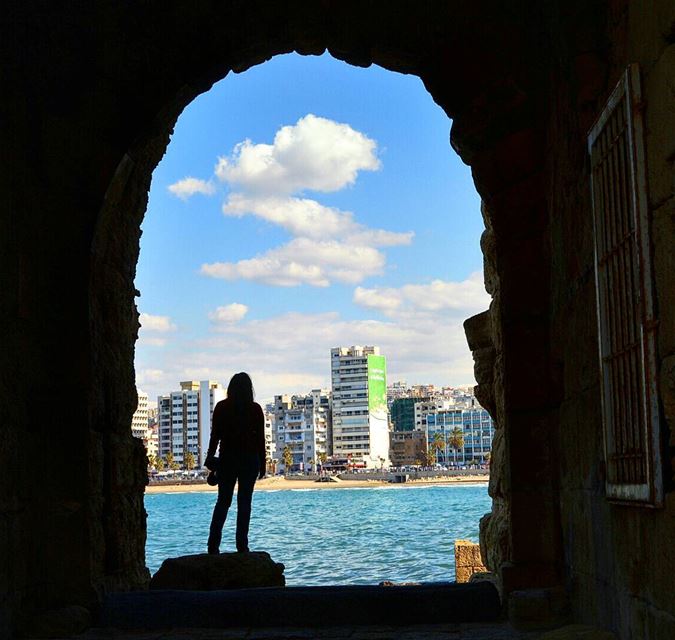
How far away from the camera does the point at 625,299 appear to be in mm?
3320

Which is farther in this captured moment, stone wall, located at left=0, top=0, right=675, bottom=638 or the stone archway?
the stone archway

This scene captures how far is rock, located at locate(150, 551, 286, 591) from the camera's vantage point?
5719mm

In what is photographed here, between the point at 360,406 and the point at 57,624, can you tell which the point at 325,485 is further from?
the point at 57,624

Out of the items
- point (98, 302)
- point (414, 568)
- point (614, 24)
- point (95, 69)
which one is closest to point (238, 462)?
point (98, 302)

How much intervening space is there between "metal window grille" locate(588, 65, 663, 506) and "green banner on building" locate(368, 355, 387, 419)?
129448 millimetres

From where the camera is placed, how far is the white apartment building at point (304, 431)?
133m

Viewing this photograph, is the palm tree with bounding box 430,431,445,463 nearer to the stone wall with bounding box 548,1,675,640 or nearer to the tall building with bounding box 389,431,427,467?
the tall building with bounding box 389,431,427,467

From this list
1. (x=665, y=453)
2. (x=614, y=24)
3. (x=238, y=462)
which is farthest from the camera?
(x=238, y=462)

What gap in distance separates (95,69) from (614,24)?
9.66ft

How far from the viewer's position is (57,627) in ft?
15.1

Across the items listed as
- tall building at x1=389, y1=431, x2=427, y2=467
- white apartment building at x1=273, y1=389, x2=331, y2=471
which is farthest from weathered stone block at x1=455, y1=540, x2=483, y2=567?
tall building at x1=389, y1=431, x2=427, y2=467

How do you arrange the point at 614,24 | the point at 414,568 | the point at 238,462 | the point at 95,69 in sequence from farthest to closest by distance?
the point at 414,568, the point at 238,462, the point at 95,69, the point at 614,24

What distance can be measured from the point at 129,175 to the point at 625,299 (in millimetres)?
3280

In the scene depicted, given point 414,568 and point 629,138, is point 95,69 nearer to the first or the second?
point 629,138
